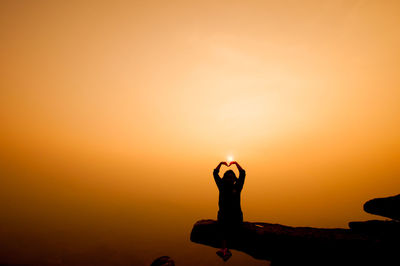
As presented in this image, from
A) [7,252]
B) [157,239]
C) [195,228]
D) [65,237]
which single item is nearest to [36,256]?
[7,252]

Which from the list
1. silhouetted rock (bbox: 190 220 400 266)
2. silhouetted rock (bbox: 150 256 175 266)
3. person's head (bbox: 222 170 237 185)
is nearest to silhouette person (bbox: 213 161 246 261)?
person's head (bbox: 222 170 237 185)

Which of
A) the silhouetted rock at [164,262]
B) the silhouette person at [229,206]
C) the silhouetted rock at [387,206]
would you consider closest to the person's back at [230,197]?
the silhouette person at [229,206]

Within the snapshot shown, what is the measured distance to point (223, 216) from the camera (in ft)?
21.9

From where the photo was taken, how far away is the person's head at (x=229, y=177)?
6.80m

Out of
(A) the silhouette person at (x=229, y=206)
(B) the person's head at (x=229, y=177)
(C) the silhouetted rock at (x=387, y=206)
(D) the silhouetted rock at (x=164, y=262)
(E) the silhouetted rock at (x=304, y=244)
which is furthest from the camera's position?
(D) the silhouetted rock at (x=164, y=262)

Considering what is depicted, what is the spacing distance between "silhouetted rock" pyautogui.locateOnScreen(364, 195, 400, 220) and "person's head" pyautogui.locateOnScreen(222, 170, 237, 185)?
5.88 m

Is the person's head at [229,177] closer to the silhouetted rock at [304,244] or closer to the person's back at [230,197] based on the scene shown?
the person's back at [230,197]

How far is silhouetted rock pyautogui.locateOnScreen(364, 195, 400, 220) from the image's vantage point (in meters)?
7.20

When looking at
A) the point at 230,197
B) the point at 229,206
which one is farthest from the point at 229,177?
the point at 229,206

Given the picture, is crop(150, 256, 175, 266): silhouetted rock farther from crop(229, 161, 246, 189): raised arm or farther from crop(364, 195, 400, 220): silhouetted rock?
crop(364, 195, 400, 220): silhouetted rock

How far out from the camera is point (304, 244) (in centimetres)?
636

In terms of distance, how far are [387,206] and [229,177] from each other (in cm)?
622

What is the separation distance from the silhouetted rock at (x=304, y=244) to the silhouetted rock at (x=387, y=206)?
1483mm

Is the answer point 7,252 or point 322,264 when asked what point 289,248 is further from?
point 7,252
